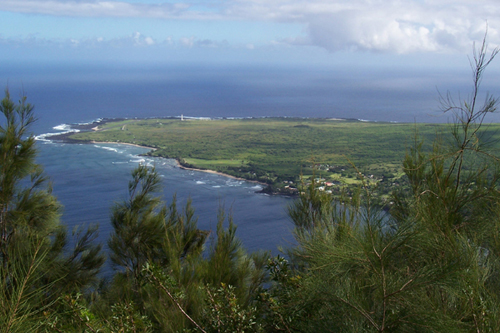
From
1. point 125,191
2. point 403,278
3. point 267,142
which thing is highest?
point 403,278

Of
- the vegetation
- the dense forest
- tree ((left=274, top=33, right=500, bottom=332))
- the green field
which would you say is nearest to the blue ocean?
the dense forest

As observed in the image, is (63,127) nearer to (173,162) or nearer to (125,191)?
(173,162)

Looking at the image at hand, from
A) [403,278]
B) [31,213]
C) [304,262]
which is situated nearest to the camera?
[403,278]

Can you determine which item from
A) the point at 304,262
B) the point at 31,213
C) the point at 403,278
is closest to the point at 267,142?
the point at 31,213

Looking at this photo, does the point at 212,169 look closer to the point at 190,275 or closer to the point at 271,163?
the point at 271,163

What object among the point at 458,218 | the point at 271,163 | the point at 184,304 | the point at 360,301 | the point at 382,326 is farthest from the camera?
the point at 271,163

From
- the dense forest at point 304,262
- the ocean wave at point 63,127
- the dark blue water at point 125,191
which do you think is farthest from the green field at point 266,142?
the dense forest at point 304,262

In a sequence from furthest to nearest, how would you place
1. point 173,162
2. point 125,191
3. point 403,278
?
1. point 173,162
2. point 125,191
3. point 403,278

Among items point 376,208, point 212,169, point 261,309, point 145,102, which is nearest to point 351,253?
point 376,208
